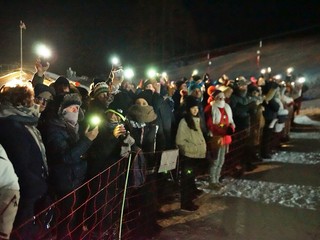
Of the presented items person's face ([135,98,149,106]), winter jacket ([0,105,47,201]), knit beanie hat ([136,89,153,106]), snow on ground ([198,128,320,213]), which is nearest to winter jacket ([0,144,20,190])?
winter jacket ([0,105,47,201])

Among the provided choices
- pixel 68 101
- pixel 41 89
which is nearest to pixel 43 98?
pixel 41 89

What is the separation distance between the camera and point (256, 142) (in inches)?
375

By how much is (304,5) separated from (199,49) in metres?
14.1

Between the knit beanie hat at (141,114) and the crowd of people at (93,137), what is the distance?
0.05ft

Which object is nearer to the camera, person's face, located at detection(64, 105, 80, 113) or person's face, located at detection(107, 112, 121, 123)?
person's face, located at detection(64, 105, 80, 113)

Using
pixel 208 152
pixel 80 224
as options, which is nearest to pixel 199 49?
pixel 208 152

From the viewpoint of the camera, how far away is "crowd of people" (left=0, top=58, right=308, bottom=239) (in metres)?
3.38

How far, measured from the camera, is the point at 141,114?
5.65m

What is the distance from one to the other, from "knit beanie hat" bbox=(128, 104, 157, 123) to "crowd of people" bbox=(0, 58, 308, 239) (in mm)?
14

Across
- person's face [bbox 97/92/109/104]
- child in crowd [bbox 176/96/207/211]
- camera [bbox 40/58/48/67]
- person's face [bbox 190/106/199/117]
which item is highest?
camera [bbox 40/58/48/67]

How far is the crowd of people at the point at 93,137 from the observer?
3.38 meters

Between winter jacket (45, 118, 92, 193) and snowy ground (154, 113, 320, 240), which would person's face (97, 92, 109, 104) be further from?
snowy ground (154, 113, 320, 240)

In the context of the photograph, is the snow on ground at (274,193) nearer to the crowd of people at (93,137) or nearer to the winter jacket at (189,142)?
the crowd of people at (93,137)

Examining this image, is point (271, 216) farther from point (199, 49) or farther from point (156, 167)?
point (199, 49)
